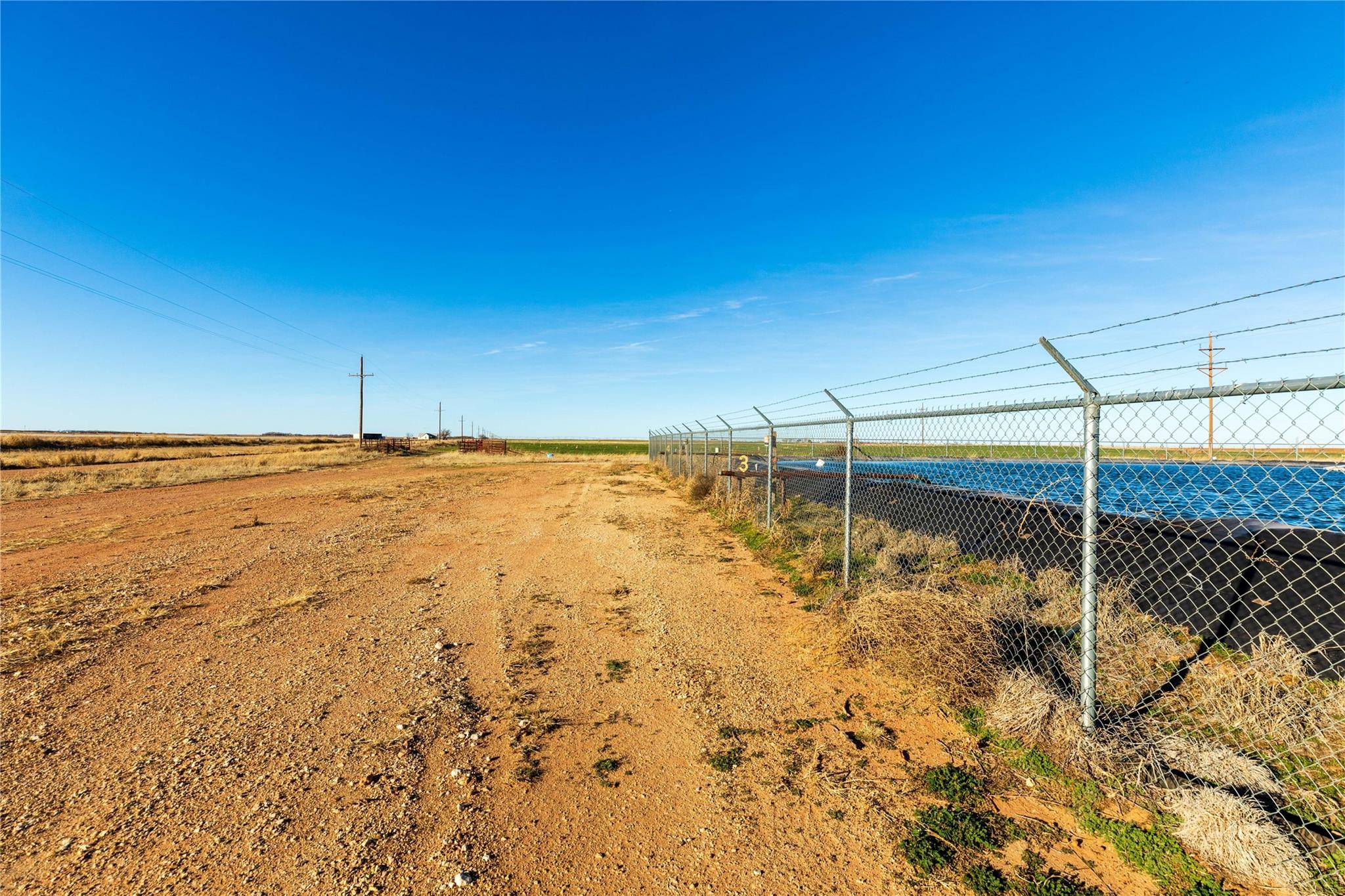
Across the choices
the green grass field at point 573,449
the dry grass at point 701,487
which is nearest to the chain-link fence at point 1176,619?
the dry grass at point 701,487

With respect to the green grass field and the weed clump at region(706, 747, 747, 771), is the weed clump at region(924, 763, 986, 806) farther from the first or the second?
the green grass field

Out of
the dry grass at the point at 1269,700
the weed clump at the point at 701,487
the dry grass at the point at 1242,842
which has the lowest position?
the dry grass at the point at 1242,842

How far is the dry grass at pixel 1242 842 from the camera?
2303 millimetres

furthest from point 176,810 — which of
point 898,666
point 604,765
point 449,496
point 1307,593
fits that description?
point 449,496

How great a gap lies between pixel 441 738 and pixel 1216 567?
7083 millimetres

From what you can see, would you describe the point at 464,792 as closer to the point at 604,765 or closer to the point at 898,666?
the point at 604,765

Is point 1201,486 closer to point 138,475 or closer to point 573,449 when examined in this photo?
point 138,475

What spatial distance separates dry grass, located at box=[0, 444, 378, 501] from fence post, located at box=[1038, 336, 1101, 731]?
22463 mm

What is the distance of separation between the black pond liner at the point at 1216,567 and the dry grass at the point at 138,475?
22.8 metres

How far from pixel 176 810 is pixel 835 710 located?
376 centimetres

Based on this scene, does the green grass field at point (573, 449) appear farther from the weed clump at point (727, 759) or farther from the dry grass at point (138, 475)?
the weed clump at point (727, 759)

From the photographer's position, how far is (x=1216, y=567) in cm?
551

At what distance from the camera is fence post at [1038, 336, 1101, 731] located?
3.25m

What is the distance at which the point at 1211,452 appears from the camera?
9.78 feet
